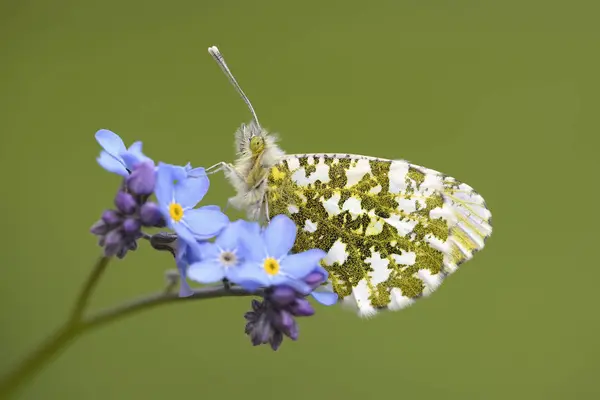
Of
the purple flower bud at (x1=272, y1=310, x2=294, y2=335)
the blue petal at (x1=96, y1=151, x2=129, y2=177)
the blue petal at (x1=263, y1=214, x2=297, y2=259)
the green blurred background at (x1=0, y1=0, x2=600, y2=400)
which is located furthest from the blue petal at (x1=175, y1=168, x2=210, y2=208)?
the green blurred background at (x1=0, y1=0, x2=600, y2=400)

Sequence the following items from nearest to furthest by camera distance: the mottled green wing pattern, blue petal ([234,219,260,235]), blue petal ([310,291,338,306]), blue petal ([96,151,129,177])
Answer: blue petal ([96,151,129,177]) → blue petal ([234,219,260,235]) → blue petal ([310,291,338,306]) → the mottled green wing pattern

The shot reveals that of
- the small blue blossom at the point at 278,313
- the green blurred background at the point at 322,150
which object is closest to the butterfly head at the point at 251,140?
the small blue blossom at the point at 278,313

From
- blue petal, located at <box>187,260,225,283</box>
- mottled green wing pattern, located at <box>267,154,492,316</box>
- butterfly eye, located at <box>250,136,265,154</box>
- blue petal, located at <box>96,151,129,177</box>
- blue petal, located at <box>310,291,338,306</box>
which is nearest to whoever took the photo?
blue petal, located at <box>187,260,225,283</box>

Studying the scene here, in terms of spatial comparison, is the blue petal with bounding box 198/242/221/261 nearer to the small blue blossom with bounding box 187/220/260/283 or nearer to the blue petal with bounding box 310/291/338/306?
the small blue blossom with bounding box 187/220/260/283

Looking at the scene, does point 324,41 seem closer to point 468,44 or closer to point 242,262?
point 468,44

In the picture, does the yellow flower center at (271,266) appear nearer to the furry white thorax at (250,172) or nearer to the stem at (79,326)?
the stem at (79,326)

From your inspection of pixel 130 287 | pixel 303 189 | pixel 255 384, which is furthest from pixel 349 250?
pixel 130 287
